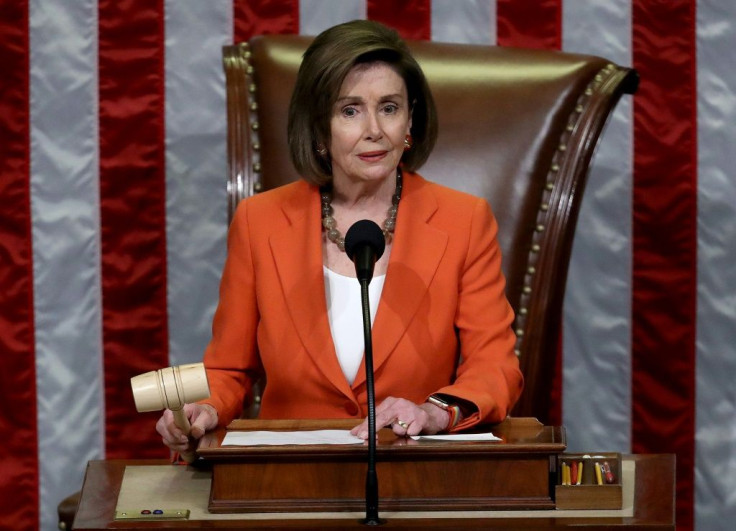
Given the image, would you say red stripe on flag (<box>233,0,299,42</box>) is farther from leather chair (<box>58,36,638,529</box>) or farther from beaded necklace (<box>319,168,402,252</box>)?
beaded necklace (<box>319,168,402,252</box>)

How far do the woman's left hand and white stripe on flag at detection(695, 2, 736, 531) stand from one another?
5.09 feet

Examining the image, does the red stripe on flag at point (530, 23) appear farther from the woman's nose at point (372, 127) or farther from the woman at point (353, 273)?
the woman's nose at point (372, 127)

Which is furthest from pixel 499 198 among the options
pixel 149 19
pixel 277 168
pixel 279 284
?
pixel 149 19

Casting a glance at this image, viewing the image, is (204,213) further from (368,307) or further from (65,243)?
(368,307)

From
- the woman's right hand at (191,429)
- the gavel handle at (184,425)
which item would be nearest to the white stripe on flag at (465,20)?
the woman's right hand at (191,429)

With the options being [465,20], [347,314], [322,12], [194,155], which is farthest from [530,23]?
[347,314]

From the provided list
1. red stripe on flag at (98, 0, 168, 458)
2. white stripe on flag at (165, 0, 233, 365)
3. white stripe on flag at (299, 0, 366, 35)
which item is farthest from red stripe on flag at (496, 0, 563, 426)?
red stripe on flag at (98, 0, 168, 458)

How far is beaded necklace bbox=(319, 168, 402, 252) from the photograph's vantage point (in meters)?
2.47

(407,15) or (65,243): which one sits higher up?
(407,15)

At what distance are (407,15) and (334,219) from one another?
40.9 inches

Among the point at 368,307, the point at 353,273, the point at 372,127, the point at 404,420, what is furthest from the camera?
the point at 353,273

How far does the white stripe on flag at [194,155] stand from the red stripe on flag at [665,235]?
3.48 ft

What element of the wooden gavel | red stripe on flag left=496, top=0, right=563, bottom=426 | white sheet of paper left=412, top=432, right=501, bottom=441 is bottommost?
white sheet of paper left=412, top=432, right=501, bottom=441

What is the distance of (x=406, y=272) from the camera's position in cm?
241
